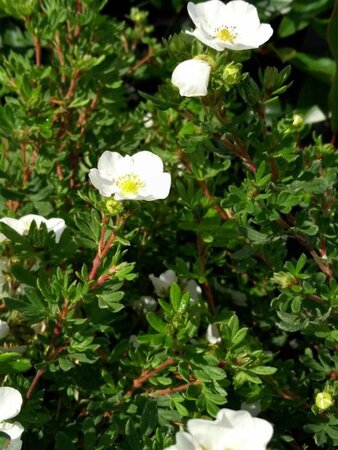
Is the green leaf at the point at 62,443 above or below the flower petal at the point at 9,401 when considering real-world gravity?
below

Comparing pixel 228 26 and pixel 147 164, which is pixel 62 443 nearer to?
pixel 147 164

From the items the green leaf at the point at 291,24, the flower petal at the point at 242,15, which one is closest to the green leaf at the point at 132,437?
the flower petal at the point at 242,15

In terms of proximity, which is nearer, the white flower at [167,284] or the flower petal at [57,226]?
the flower petal at [57,226]

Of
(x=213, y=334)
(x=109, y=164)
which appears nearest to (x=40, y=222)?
(x=109, y=164)

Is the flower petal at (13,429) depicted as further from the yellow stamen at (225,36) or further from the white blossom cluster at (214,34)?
the yellow stamen at (225,36)

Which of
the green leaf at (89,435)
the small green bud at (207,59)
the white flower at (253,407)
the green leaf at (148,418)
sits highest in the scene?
the small green bud at (207,59)

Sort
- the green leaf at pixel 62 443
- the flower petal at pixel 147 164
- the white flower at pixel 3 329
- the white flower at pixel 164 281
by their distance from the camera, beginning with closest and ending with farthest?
the green leaf at pixel 62 443, the white flower at pixel 3 329, the flower petal at pixel 147 164, the white flower at pixel 164 281

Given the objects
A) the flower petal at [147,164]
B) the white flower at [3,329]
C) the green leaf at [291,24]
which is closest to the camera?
the white flower at [3,329]
